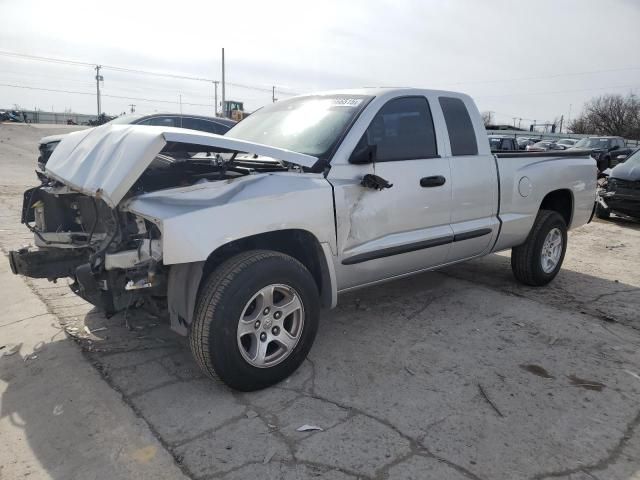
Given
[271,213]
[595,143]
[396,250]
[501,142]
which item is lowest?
[396,250]

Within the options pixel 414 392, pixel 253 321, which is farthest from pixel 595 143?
A: pixel 253 321

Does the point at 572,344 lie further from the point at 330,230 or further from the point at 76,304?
the point at 76,304

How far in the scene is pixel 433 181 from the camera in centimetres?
405

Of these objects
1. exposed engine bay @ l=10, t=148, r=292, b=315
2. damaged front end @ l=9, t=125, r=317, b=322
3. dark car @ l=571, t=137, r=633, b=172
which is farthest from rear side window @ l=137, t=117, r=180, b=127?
dark car @ l=571, t=137, r=633, b=172

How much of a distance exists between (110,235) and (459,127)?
301 cm

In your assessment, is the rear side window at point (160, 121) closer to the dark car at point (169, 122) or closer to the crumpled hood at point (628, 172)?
the dark car at point (169, 122)

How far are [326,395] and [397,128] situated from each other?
2112 millimetres

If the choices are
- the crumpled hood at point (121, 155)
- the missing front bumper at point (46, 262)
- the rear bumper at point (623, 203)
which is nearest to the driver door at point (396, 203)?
the crumpled hood at point (121, 155)

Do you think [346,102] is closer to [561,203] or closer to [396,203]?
[396,203]

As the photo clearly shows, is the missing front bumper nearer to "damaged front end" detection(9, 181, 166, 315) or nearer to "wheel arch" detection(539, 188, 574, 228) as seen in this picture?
"damaged front end" detection(9, 181, 166, 315)

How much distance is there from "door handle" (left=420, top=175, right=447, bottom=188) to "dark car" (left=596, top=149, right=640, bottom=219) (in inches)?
294

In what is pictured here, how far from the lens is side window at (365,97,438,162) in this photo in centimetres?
383

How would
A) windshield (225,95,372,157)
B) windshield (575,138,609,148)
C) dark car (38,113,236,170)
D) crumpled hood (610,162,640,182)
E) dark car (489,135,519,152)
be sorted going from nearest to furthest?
windshield (225,95,372,157) < dark car (38,113,236,170) < crumpled hood (610,162,640,182) < dark car (489,135,519,152) < windshield (575,138,609,148)

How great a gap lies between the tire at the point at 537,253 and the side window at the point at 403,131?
1823mm
